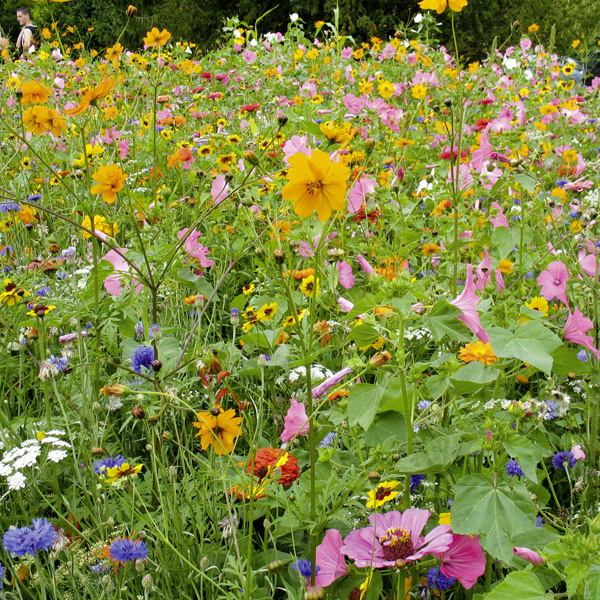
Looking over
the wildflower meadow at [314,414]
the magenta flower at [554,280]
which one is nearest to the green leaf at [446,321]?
the wildflower meadow at [314,414]

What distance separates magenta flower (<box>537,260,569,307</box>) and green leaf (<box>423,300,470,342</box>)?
0.48 meters

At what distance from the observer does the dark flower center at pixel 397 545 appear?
792mm

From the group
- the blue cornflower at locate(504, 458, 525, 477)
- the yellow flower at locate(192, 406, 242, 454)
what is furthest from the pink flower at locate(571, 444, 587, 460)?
the yellow flower at locate(192, 406, 242, 454)

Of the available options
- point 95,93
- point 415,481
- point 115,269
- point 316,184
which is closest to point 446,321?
point 316,184

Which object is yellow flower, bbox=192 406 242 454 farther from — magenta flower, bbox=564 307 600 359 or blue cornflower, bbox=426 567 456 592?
magenta flower, bbox=564 307 600 359

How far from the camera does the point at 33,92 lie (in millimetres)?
1432

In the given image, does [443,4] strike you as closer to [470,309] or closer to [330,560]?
[470,309]

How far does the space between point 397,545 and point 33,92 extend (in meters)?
1.35

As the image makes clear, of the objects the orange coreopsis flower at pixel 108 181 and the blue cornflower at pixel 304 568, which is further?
the orange coreopsis flower at pixel 108 181

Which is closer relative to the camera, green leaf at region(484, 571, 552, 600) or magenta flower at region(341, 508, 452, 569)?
green leaf at region(484, 571, 552, 600)

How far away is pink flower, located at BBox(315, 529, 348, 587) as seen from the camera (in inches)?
33.2

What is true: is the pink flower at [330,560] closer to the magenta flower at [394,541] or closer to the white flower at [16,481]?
the magenta flower at [394,541]

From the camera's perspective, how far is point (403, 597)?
0.80 metres

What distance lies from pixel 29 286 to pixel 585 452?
4.44 ft
